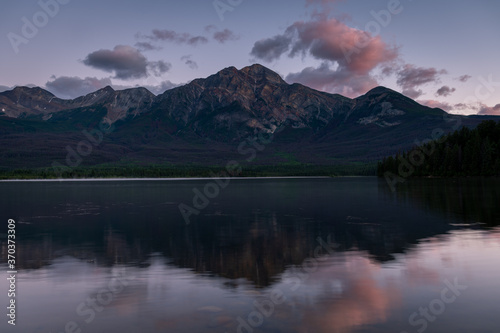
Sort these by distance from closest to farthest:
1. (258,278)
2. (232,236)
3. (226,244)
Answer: (258,278) → (226,244) → (232,236)

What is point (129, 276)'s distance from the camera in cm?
2703

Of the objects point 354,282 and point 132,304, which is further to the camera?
point 354,282

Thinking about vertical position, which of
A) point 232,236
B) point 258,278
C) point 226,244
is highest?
point 232,236

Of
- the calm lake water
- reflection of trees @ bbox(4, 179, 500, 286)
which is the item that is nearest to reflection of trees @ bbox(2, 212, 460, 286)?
reflection of trees @ bbox(4, 179, 500, 286)

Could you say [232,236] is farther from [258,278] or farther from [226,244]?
[258,278]

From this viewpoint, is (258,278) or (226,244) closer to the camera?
(258,278)

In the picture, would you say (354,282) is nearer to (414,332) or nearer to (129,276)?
(414,332)

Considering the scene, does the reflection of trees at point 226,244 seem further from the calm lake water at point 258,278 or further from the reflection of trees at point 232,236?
the calm lake water at point 258,278

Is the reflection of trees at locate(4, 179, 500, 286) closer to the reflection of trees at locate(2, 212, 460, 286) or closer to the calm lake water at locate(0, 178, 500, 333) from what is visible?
the reflection of trees at locate(2, 212, 460, 286)

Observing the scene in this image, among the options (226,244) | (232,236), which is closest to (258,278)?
(226,244)

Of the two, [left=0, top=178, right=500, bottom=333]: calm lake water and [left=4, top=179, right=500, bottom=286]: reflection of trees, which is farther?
[left=4, top=179, right=500, bottom=286]: reflection of trees

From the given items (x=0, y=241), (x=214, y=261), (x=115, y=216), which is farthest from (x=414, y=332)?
(x=115, y=216)

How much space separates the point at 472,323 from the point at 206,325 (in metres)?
11.9

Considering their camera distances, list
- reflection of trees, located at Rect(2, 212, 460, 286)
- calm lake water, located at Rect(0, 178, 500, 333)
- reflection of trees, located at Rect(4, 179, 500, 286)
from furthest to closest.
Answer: reflection of trees, located at Rect(4, 179, 500, 286) → reflection of trees, located at Rect(2, 212, 460, 286) → calm lake water, located at Rect(0, 178, 500, 333)
